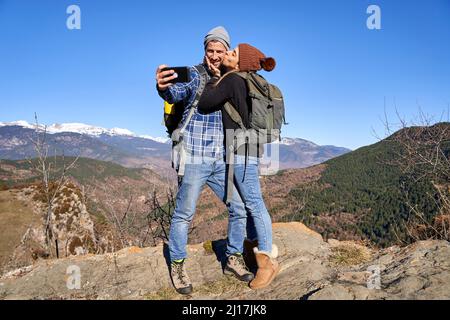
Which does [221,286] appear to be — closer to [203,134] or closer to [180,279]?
[180,279]

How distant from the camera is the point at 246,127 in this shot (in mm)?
3641

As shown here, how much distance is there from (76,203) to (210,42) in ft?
64.1

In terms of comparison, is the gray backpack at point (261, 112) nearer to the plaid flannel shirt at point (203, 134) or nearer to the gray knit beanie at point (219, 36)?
the plaid flannel shirt at point (203, 134)

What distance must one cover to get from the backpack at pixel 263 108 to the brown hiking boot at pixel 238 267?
1.64 m

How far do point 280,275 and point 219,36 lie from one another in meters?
2.97

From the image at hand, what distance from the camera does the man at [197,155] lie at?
3.60 meters

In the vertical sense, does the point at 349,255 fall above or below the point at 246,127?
below

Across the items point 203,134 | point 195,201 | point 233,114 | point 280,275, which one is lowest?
point 280,275

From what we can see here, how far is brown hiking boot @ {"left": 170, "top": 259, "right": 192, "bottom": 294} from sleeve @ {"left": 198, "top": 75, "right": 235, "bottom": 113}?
1.93 meters

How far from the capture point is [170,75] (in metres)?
3.40

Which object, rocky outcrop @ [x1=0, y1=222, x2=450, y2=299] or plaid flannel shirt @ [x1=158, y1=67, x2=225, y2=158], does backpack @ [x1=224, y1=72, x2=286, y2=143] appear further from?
rocky outcrop @ [x1=0, y1=222, x2=450, y2=299]

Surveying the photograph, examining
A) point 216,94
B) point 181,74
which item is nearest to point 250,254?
point 216,94

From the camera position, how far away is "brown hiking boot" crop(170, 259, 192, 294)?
4.02 metres

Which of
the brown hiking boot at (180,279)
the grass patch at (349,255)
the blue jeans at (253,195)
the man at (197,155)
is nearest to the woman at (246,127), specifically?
the blue jeans at (253,195)
